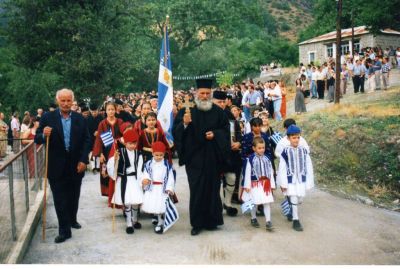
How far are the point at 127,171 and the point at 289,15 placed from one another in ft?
160

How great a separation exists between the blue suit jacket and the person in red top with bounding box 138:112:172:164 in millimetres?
862

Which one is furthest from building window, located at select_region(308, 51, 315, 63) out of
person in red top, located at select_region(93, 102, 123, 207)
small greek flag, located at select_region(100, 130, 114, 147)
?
small greek flag, located at select_region(100, 130, 114, 147)

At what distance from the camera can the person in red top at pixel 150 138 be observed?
259 inches

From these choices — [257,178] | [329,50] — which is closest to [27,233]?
[257,178]

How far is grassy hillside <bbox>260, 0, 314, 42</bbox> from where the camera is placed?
50125 millimetres

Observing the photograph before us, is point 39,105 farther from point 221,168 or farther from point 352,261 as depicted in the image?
point 352,261

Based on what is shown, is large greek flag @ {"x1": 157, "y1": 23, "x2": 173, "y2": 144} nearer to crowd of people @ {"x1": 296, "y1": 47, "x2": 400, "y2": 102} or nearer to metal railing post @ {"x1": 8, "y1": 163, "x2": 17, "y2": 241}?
metal railing post @ {"x1": 8, "y1": 163, "x2": 17, "y2": 241}

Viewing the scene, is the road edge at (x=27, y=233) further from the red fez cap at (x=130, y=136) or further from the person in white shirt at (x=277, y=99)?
the person in white shirt at (x=277, y=99)

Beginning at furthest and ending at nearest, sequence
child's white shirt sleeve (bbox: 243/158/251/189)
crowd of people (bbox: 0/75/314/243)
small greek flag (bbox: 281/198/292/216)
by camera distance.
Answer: small greek flag (bbox: 281/198/292/216) → child's white shirt sleeve (bbox: 243/158/251/189) → crowd of people (bbox: 0/75/314/243)

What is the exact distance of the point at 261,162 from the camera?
6.44 meters

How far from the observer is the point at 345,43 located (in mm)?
34781

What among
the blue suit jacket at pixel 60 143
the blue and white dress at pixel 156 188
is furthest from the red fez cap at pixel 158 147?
the blue suit jacket at pixel 60 143

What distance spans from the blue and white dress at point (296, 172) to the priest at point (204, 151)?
76 centimetres
